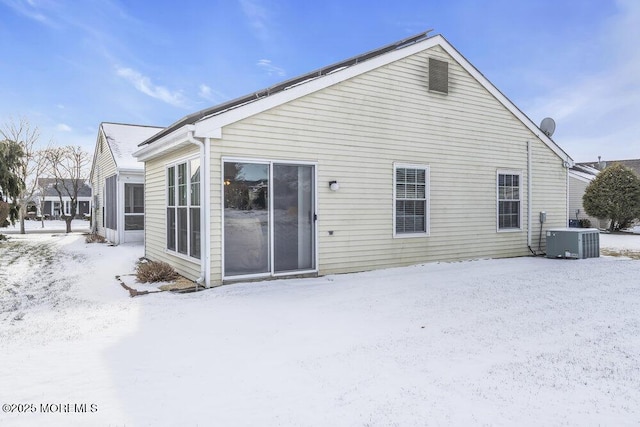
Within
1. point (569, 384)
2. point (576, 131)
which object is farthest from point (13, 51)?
point (576, 131)

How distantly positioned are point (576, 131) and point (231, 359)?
21.7 meters

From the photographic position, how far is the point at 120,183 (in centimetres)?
1362

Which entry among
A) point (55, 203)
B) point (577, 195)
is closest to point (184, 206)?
point (577, 195)

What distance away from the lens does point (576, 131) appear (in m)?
20.0

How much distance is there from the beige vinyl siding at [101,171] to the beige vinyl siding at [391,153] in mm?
9846

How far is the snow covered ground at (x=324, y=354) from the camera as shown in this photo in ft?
8.92

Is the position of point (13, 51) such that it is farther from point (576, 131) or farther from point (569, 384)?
point (576, 131)

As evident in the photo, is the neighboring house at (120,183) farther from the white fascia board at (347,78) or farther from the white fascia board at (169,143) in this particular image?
the white fascia board at (347,78)

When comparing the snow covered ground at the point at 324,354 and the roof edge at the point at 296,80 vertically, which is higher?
the roof edge at the point at 296,80

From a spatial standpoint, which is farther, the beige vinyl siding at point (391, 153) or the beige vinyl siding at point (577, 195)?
the beige vinyl siding at point (577, 195)

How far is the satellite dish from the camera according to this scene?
11.3 m

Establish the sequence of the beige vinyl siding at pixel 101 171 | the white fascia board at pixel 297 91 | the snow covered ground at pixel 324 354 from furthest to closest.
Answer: the beige vinyl siding at pixel 101 171
the white fascia board at pixel 297 91
the snow covered ground at pixel 324 354

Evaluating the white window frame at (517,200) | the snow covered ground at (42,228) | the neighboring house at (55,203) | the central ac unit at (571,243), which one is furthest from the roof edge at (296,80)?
the neighboring house at (55,203)

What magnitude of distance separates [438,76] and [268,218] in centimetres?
513
